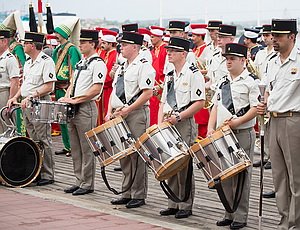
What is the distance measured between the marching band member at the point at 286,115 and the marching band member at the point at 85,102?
2809mm

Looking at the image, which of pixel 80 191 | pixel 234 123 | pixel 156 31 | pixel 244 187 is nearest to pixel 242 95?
pixel 234 123

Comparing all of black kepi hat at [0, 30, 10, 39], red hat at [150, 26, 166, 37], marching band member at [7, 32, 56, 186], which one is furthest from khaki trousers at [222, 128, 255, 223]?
red hat at [150, 26, 166, 37]

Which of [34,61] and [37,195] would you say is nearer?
[37,195]

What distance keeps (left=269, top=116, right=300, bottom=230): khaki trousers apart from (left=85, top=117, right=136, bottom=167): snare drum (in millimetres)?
1956

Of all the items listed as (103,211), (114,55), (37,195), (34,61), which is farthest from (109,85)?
(103,211)

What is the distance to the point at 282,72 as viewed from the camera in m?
7.25

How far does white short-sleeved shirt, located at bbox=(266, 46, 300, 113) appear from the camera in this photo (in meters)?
7.18

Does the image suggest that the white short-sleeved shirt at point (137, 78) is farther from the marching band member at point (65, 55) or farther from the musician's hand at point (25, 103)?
the marching band member at point (65, 55)

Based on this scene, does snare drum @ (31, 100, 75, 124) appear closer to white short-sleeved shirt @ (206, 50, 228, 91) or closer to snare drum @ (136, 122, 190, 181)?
snare drum @ (136, 122, 190, 181)

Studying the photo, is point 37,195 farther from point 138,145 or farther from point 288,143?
point 288,143

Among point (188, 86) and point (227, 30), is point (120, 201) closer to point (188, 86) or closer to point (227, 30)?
point (188, 86)

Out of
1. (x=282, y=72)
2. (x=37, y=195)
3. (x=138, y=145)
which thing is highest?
(x=282, y=72)

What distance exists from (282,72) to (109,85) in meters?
6.25

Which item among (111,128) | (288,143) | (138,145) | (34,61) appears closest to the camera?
(288,143)
